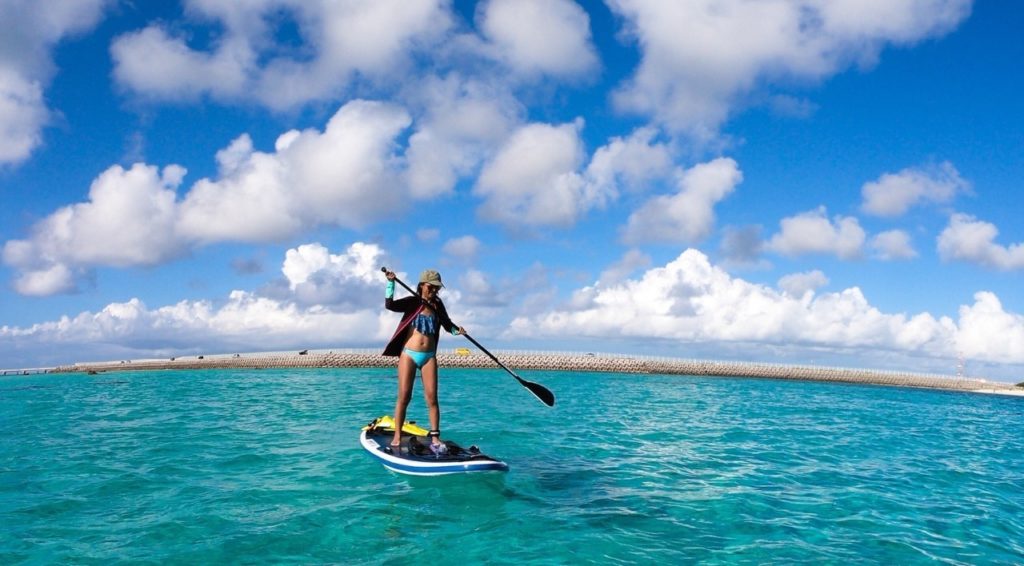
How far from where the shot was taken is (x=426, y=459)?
11172 millimetres

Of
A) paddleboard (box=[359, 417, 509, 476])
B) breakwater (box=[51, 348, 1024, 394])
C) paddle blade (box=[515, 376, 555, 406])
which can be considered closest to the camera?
paddleboard (box=[359, 417, 509, 476])

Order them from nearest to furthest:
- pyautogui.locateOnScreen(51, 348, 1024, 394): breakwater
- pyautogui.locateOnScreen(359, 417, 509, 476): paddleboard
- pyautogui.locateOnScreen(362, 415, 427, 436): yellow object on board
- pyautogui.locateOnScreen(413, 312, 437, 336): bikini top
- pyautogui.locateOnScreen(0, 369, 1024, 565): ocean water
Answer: pyautogui.locateOnScreen(0, 369, 1024, 565): ocean water < pyautogui.locateOnScreen(359, 417, 509, 476): paddleboard < pyautogui.locateOnScreen(413, 312, 437, 336): bikini top < pyautogui.locateOnScreen(362, 415, 427, 436): yellow object on board < pyautogui.locateOnScreen(51, 348, 1024, 394): breakwater

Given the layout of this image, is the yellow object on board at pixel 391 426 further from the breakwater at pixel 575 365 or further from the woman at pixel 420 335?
the breakwater at pixel 575 365

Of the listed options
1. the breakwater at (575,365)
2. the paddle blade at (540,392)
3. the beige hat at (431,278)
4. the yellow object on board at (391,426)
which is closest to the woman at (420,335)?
the beige hat at (431,278)

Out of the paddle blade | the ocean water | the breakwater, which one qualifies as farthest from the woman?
the breakwater

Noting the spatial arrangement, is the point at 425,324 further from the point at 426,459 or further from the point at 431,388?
the point at 426,459

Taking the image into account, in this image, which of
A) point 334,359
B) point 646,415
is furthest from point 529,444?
point 334,359

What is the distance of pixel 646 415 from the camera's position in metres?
25.6

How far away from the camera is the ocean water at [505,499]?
7898mm

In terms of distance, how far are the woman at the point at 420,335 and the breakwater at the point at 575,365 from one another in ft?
272

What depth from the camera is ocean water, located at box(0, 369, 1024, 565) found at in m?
7.90

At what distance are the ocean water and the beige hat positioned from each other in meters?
3.86

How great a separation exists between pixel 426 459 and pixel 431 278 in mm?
3545

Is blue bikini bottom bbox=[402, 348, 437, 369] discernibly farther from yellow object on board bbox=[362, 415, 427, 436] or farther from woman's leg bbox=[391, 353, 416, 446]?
yellow object on board bbox=[362, 415, 427, 436]
